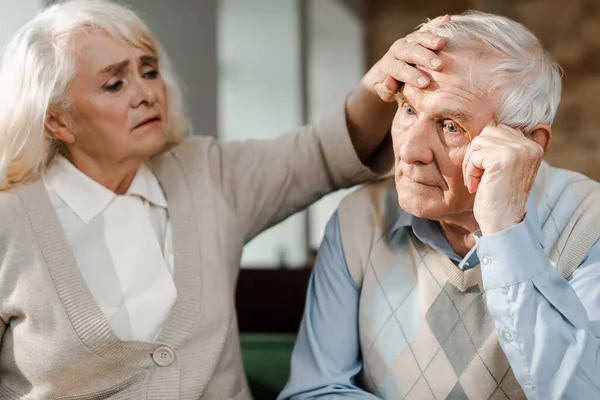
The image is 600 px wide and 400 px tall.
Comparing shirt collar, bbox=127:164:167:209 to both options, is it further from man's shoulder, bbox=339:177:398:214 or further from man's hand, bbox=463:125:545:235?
man's hand, bbox=463:125:545:235

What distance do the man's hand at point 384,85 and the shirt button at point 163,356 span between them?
658mm

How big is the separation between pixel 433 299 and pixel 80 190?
83 centimetres

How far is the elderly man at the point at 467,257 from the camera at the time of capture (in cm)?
123

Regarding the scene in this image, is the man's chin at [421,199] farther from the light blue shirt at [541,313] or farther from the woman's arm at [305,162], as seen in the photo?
the woman's arm at [305,162]

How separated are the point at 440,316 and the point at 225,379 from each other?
52cm

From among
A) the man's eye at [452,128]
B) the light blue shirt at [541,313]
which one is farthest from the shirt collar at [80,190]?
the light blue shirt at [541,313]

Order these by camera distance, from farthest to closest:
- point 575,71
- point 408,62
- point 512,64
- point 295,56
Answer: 1. point 575,71
2. point 295,56
3. point 408,62
4. point 512,64

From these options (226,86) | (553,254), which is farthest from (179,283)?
(226,86)

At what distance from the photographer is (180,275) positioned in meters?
1.67

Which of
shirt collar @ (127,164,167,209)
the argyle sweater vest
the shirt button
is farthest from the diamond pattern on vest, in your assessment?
shirt collar @ (127,164,167,209)

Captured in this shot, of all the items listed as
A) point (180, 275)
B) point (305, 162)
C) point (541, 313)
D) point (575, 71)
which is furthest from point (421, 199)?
point (575, 71)

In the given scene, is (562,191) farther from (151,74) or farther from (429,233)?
(151,74)

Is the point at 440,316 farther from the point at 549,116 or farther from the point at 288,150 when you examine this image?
the point at 288,150

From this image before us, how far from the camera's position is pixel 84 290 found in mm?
1562
